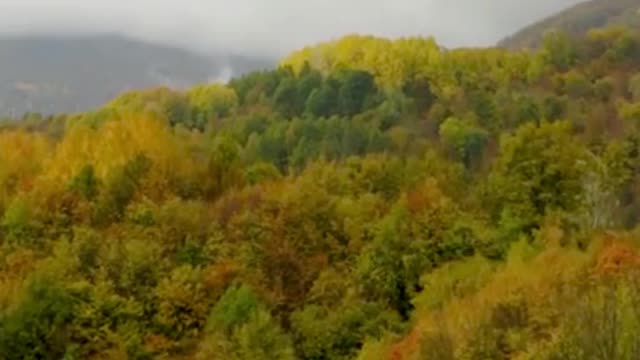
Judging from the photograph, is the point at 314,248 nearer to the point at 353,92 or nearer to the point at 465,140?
the point at 465,140

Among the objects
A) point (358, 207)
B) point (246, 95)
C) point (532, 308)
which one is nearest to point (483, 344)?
point (532, 308)

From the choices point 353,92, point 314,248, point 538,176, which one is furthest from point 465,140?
point 538,176

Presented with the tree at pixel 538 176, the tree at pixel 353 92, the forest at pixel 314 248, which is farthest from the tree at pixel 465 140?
the tree at pixel 538 176

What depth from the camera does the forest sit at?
53.2m

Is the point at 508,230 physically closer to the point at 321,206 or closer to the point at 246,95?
the point at 321,206

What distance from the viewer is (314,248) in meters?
85.9

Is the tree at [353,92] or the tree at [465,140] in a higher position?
the tree at [353,92]

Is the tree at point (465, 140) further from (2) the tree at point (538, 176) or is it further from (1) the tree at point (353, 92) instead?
(2) the tree at point (538, 176)

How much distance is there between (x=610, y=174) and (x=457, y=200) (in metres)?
15.2

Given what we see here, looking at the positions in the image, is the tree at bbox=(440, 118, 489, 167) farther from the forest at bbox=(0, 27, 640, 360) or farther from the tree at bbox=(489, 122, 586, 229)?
the tree at bbox=(489, 122, 586, 229)

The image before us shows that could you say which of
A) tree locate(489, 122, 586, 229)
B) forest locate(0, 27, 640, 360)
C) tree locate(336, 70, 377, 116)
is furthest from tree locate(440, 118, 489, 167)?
tree locate(489, 122, 586, 229)

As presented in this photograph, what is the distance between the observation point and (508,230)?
76.5 m

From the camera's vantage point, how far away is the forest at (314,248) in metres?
53.2

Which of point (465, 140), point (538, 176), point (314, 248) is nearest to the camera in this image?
point (538, 176)
